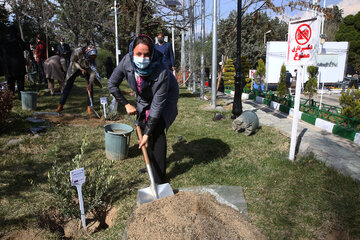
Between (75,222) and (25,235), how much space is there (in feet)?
1.59

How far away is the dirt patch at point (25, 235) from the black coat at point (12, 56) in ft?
20.6

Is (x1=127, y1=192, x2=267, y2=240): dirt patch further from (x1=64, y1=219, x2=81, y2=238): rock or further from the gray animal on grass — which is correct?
the gray animal on grass

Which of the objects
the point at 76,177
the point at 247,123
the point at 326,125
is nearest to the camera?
the point at 76,177

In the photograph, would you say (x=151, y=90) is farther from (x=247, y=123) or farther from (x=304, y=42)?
(x=247, y=123)

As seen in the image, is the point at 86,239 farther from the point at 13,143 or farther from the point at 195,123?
the point at 195,123

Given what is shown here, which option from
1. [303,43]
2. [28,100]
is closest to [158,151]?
[303,43]

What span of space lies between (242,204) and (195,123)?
3919mm

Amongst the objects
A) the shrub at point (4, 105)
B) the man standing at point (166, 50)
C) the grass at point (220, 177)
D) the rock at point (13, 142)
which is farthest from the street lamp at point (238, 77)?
the shrub at point (4, 105)

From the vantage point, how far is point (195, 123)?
699cm

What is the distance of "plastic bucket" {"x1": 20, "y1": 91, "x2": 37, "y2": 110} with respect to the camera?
6883 mm

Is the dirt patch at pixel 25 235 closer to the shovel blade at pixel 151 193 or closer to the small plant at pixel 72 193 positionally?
the small plant at pixel 72 193

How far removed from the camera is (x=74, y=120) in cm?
657

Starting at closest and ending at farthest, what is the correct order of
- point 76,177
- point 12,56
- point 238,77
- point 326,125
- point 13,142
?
1. point 76,177
2. point 13,142
3. point 326,125
4. point 238,77
5. point 12,56

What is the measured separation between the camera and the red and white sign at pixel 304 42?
3.92m
